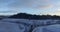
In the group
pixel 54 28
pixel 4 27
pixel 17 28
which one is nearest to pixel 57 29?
pixel 54 28

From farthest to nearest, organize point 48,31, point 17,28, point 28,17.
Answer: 1. point 28,17
2. point 17,28
3. point 48,31

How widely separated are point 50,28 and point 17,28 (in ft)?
3.88

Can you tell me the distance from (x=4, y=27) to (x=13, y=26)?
359 mm

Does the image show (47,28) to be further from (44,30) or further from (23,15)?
(23,15)

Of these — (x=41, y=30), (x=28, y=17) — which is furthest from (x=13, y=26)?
(x=28, y=17)

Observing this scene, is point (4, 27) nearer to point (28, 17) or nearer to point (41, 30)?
point (41, 30)

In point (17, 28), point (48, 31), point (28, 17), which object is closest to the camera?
point (48, 31)

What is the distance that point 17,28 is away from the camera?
17.8 feet

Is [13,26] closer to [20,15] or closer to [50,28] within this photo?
[50,28]

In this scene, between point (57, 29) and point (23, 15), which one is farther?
point (23, 15)

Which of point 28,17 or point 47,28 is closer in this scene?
point 47,28

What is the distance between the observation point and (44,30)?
5.15 m

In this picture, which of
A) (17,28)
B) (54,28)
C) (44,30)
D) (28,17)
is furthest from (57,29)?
(28,17)

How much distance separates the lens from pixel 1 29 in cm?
514
